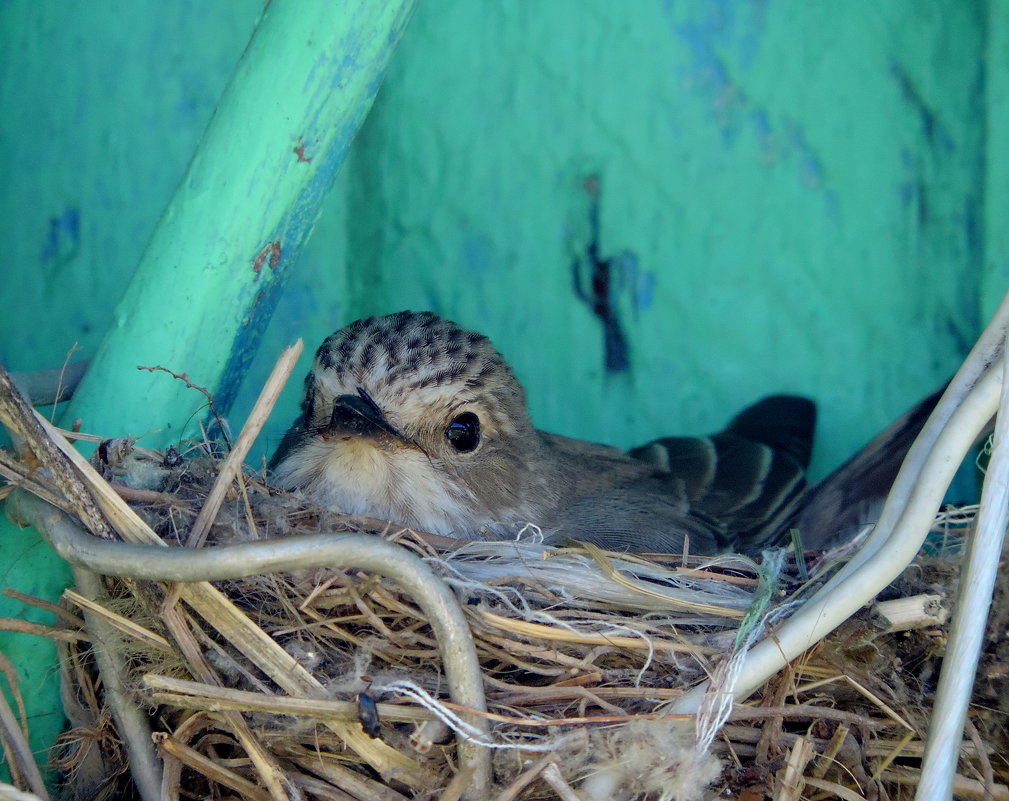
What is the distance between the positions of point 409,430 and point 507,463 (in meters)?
0.43

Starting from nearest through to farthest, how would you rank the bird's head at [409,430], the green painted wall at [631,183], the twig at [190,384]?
the twig at [190,384] → the bird's head at [409,430] → the green painted wall at [631,183]

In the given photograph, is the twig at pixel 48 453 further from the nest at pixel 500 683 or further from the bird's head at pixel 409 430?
the bird's head at pixel 409 430

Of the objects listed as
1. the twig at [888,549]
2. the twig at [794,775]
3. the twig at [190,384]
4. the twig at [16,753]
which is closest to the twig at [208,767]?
the twig at [16,753]

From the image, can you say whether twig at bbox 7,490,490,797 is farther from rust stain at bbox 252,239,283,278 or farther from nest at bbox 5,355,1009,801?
rust stain at bbox 252,239,283,278

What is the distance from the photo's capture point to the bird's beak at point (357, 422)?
2693 millimetres

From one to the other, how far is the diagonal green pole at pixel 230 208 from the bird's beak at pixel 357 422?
374 mm

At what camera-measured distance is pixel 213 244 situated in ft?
7.76

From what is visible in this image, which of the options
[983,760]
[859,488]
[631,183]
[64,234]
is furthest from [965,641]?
[64,234]

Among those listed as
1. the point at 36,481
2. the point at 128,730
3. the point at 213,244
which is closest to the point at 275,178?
the point at 213,244

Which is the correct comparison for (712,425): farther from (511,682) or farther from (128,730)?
(128,730)

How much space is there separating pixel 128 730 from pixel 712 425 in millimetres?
2306

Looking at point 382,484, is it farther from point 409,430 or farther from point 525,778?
point 525,778

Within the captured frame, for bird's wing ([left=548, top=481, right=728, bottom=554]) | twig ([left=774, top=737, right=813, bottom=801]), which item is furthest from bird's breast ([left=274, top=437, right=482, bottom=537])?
twig ([left=774, top=737, right=813, bottom=801])

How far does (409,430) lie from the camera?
2938mm
